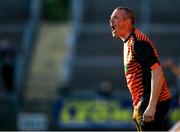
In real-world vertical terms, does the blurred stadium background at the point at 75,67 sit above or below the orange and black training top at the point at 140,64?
below

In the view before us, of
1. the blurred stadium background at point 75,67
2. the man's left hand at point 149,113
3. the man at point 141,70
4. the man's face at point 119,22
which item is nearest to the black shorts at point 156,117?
A: the man at point 141,70

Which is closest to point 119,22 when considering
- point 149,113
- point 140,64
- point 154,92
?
point 140,64

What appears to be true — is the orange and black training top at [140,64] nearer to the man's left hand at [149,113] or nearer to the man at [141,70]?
the man at [141,70]

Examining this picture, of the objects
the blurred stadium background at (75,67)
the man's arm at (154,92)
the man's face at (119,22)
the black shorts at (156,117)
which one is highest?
the man's face at (119,22)

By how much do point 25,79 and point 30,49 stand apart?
172 cm

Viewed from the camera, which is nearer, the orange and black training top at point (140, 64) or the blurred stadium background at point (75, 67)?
the orange and black training top at point (140, 64)

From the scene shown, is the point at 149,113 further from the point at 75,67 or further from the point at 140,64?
the point at 75,67

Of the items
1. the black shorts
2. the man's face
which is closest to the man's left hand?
the black shorts

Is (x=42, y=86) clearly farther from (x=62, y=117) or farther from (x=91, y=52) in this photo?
(x=62, y=117)

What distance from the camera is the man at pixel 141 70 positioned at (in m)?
7.25

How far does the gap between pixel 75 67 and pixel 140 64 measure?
12644 millimetres

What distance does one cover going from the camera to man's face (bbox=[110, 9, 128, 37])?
734cm

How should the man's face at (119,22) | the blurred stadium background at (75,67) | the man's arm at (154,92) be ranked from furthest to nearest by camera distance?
the blurred stadium background at (75,67)
the man's face at (119,22)
the man's arm at (154,92)

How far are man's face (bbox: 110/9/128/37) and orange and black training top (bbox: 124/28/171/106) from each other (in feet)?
0.35
